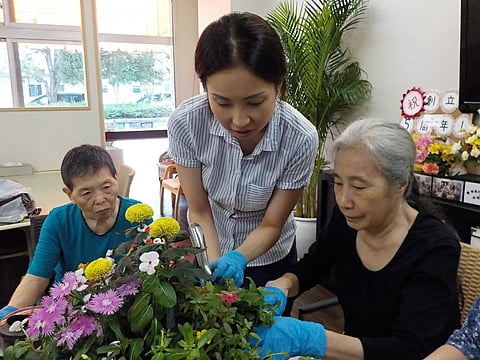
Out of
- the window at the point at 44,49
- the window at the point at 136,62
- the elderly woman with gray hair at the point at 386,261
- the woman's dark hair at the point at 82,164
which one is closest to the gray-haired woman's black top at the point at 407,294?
the elderly woman with gray hair at the point at 386,261

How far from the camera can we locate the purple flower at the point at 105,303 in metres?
0.54

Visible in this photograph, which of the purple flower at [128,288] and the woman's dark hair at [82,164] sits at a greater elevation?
the woman's dark hair at [82,164]

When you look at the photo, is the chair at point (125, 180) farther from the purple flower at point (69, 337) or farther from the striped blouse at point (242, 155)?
the purple flower at point (69, 337)

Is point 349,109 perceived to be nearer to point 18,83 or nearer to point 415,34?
point 415,34

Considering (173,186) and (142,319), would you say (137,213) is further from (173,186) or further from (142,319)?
(173,186)

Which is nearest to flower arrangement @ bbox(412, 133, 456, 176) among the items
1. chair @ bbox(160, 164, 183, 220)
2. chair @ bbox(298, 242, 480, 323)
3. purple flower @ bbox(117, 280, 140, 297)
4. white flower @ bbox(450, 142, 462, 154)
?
white flower @ bbox(450, 142, 462, 154)

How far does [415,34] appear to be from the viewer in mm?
2498

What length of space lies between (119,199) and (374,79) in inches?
80.0

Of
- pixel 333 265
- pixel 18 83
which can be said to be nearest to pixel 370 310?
pixel 333 265

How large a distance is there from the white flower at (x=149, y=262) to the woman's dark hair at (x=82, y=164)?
0.88 m

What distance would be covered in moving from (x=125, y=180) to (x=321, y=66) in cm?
150

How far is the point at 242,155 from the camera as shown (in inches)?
48.6

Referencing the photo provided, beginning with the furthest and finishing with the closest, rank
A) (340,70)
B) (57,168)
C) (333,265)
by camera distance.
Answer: (57,168)
(340,70)
(333,265)

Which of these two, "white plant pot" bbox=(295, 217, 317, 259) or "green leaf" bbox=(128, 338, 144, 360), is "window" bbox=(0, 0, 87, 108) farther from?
"green leaf" bbox=(128, 338, 144, 360)
